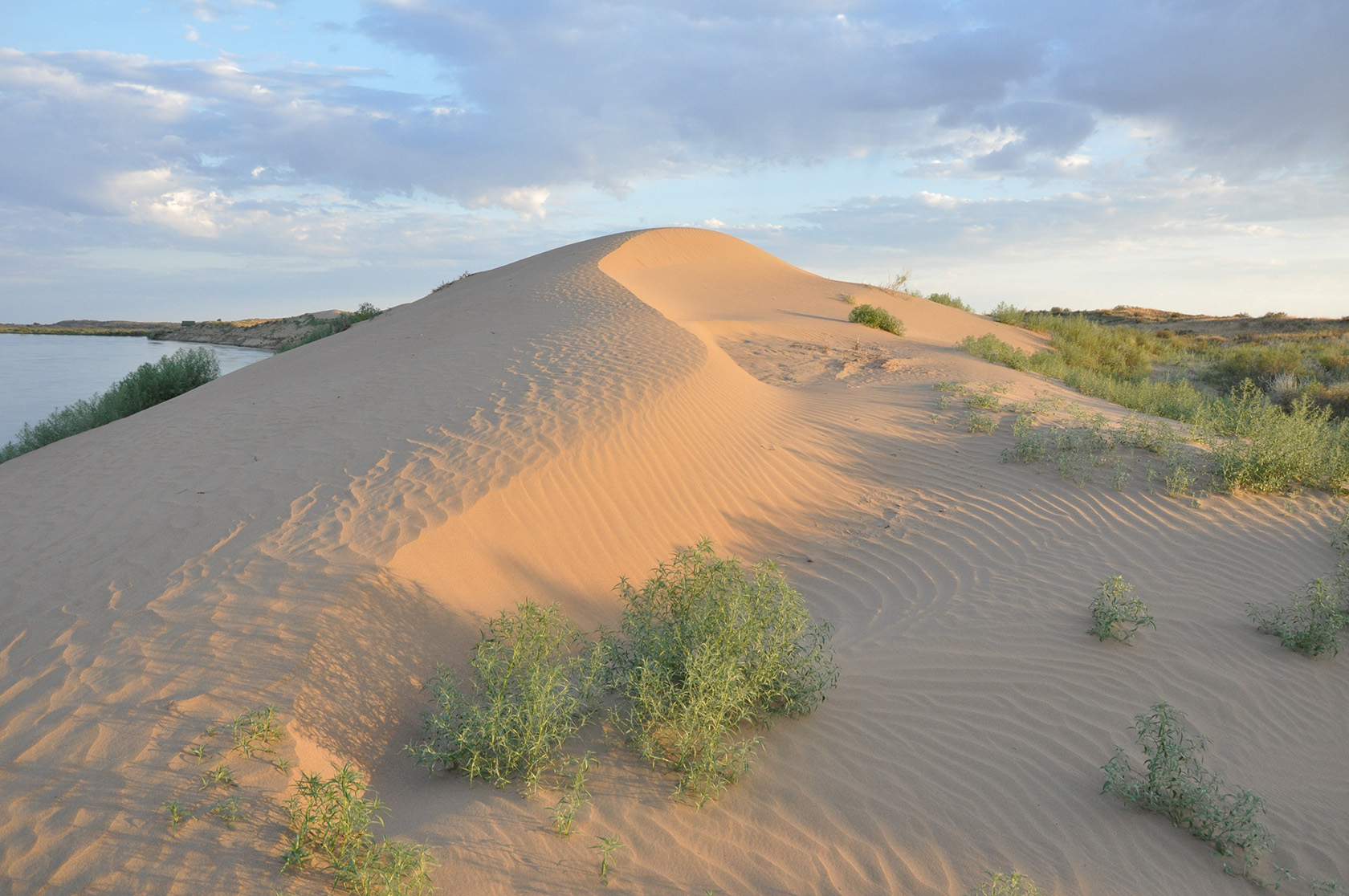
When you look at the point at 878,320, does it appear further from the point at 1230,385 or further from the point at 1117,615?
the point at 1117,615

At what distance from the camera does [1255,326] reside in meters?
28.1

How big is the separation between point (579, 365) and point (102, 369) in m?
Answer: 23.3

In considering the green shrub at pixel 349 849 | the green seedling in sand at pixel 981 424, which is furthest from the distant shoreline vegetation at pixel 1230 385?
the green shrub at pixel 349 849

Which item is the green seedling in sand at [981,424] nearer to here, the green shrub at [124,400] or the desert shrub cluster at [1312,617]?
the desert shrub cluster at [1312,617]

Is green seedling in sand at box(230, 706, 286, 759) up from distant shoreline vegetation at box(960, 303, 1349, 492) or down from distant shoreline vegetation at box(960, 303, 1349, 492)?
down

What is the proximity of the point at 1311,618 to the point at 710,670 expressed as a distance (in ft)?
14.6

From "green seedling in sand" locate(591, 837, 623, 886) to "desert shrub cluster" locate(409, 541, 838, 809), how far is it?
0.57 feet

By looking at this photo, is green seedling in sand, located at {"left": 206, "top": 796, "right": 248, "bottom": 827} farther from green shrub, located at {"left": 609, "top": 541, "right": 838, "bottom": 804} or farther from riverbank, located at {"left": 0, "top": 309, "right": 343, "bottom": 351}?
Result: riverbank, located at {"left": 0, "top": 309, "right": 343, "bottom": 351}

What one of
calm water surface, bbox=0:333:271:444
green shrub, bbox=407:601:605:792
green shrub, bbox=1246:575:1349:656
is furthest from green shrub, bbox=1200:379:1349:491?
calm water surface, bbox=0:333:271:444

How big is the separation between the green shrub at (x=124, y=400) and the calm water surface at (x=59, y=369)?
158cm

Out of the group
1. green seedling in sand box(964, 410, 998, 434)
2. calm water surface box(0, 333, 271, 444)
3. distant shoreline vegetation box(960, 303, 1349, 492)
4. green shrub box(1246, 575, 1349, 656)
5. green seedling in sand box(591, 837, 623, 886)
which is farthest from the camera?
calm water surface box(0, 333, 271, 444)

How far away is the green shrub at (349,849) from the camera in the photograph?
2553 millimetres

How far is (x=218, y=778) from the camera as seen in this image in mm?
2934

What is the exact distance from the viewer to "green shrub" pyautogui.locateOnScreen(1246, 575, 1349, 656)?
475 centimetres
